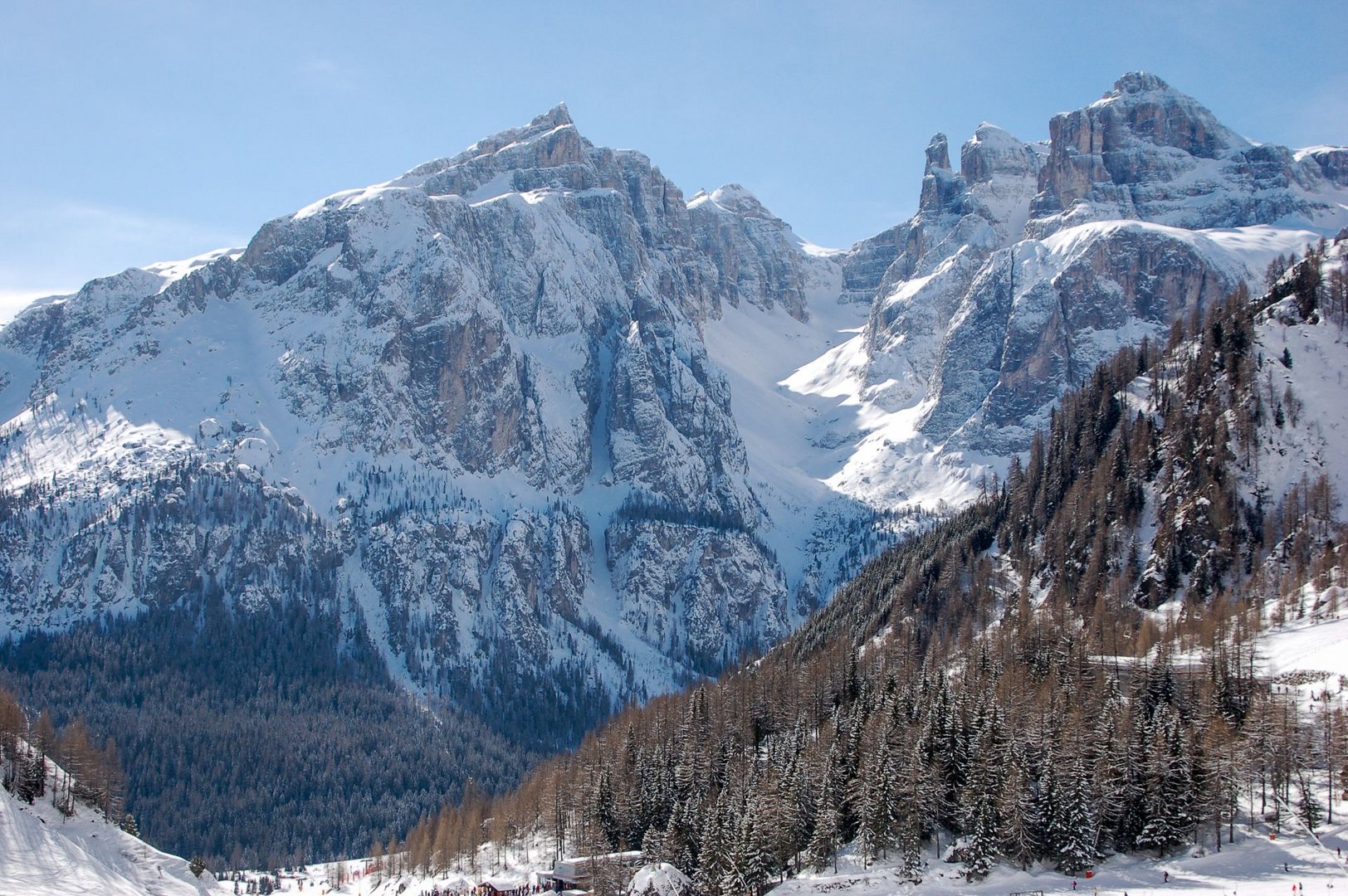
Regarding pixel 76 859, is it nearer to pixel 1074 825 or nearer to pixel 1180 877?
pixel 1074 825

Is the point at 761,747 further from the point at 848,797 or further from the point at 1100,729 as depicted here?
the point at 1100,729

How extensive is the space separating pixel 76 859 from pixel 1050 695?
83147 mm

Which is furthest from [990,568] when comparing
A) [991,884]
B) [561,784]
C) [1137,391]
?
[991,884]

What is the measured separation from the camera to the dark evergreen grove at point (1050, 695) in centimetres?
8919

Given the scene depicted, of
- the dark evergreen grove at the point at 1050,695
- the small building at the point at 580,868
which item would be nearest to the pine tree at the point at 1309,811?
the dark evergreen grove at the point at 1050,695

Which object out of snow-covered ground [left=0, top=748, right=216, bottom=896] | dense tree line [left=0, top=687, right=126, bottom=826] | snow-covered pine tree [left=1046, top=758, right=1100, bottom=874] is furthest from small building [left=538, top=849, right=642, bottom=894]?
dense tree line [left=0, top=687, right=126, bottom=826]

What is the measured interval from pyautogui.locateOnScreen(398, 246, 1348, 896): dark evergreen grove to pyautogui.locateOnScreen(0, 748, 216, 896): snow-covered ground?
34.0m

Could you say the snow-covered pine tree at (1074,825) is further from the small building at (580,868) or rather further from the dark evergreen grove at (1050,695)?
the small building at (580,868)

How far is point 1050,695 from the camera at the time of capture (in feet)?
342

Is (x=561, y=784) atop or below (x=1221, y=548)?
below

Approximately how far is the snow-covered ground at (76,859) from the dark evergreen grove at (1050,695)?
112 ft

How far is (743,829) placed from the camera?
9450cm

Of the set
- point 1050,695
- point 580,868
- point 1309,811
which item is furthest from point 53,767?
point 1309,811

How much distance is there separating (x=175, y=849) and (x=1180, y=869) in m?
153
